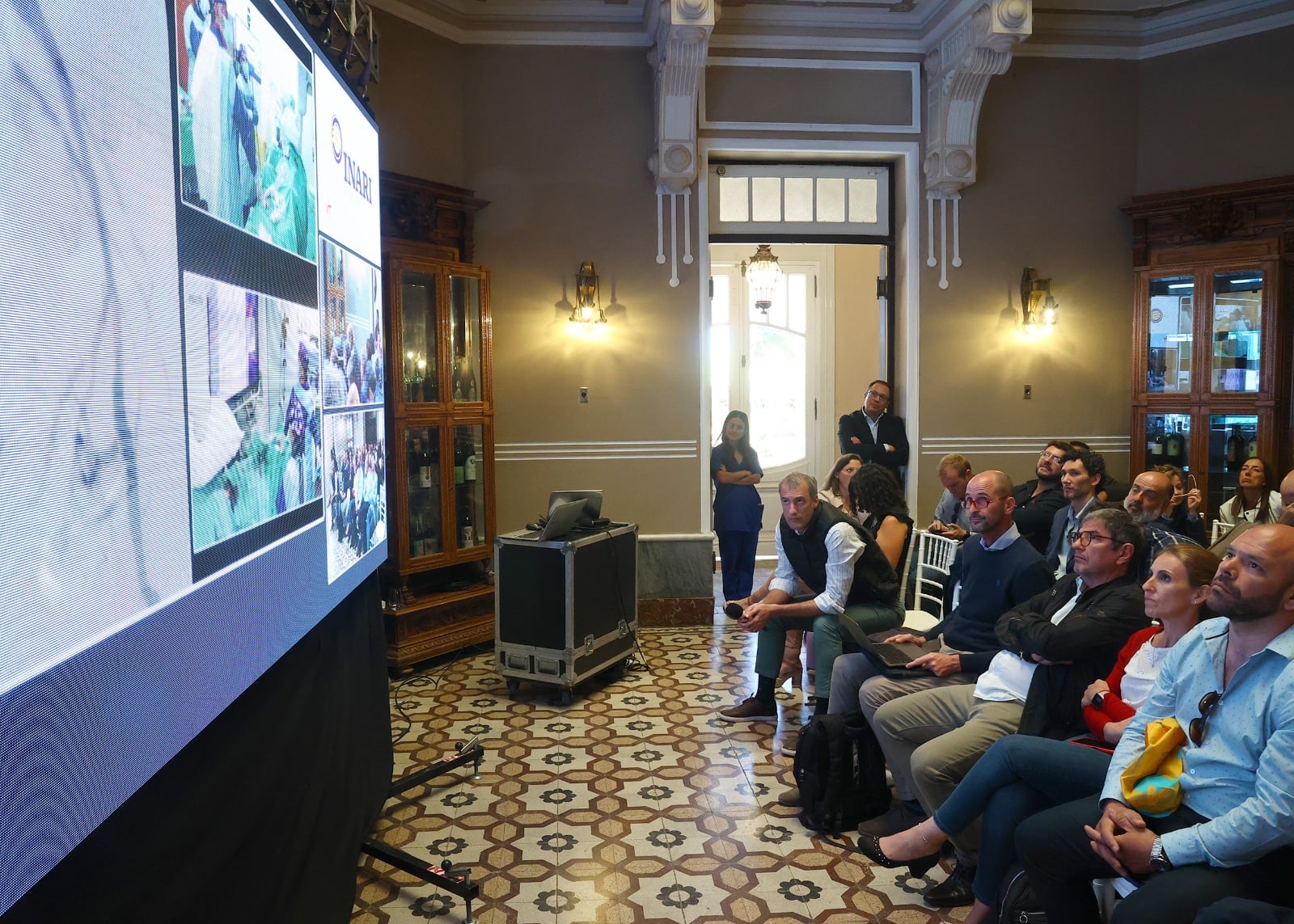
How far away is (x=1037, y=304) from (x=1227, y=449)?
150 cm

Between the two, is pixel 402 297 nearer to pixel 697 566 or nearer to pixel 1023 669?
pixel 697 566

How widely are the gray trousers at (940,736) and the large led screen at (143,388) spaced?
1734 mm

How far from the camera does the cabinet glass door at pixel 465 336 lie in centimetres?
517

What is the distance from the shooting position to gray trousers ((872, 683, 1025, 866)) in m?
2.59

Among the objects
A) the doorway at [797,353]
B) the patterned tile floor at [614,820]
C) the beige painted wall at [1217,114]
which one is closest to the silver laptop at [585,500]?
the patterned tile floor at [614,820]

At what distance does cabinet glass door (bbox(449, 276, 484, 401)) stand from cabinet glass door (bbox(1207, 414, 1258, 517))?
4656 mm

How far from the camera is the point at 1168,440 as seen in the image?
616 centimetres

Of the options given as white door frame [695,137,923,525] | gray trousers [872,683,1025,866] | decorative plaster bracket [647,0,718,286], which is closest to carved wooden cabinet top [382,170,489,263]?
decorative plaster bracket [647,0,718,286]

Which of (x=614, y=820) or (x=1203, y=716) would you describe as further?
(x=614, y=820)

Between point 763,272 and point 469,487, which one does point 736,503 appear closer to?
point 469,487

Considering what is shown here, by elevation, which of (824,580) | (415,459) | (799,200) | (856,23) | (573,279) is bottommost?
(824,580)

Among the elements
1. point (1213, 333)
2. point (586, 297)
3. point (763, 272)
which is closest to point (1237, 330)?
point (1213, 333)

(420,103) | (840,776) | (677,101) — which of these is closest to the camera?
(840,776)

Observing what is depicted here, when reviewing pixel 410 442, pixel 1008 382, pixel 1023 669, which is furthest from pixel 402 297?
pixel 1008 382
